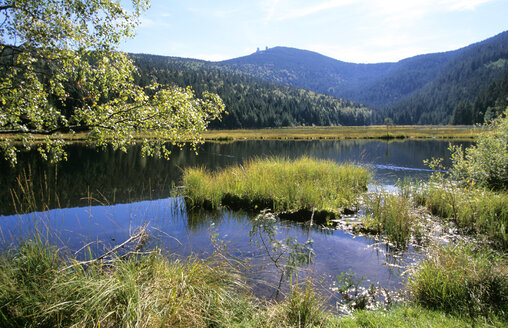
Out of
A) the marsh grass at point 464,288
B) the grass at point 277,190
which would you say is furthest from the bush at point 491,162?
the marsh grass at point 464,288

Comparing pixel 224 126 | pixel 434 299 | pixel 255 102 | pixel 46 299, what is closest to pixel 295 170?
pixel 434 299

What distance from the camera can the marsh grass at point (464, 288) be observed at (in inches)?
183

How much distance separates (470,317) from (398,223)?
4878mm

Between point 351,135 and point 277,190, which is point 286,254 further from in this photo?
point 351,135

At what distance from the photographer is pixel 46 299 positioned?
3.88m

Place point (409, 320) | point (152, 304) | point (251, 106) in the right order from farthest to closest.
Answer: point (251, 106)
point (409, 320)
point (152, 304)

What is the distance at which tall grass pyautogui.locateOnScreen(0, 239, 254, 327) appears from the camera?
12.0 ft

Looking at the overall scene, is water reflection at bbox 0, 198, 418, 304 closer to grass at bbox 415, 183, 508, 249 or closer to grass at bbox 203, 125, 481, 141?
grass at bbox 415, 183, 508, 249

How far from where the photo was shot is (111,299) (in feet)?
12.5

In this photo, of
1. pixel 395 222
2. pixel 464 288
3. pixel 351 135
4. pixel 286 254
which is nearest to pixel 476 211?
pixel 395 222

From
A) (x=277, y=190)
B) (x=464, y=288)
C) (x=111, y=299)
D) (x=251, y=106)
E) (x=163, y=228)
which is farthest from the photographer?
(x=251, y=106)

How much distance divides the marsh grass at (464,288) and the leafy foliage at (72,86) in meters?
6.52

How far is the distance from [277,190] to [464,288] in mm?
8414

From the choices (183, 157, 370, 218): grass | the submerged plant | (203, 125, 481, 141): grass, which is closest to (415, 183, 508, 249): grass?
(183, 157, 370, 218): grass
